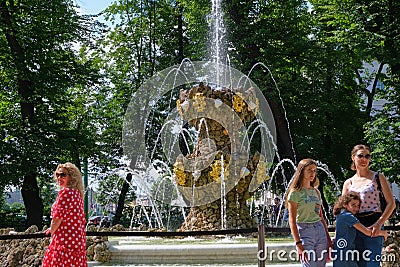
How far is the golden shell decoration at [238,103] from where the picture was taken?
482 inches

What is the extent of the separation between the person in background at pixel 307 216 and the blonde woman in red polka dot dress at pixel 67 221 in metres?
2.03

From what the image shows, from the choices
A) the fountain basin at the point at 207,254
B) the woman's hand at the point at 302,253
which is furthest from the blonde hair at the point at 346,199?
the fountain basin at the point at 207,254

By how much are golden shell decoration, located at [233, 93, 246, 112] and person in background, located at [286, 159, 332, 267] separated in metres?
6.78

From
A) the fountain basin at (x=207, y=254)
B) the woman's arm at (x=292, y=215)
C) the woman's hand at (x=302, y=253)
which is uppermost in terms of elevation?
the woman's arm at (x=292, y=215)

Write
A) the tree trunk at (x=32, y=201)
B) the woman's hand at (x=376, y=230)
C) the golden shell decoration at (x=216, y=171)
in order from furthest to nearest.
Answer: the tree trunk at (x=32, y=201)
the golden shell decoration at (x=216, y=171)
the woman's hand at (x=376, y=230)

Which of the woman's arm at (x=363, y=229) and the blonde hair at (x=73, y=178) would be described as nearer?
the woman's arm at (x=363, y=229)

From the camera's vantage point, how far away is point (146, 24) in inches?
1084

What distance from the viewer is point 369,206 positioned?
553 centimetres

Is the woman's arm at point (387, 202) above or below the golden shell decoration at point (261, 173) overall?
below

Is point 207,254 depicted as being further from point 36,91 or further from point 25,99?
point 36,91

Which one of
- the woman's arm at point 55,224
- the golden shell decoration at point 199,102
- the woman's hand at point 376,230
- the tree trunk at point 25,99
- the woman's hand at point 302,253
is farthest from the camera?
the tree trunk at point 25,99

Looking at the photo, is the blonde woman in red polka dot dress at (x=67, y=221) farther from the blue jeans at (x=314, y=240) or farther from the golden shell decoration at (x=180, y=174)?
the golden shell decoration at (x=180, y=174)

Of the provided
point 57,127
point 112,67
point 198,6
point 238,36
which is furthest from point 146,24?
point 57,127

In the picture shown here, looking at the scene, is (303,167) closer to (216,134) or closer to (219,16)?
(216,134)
